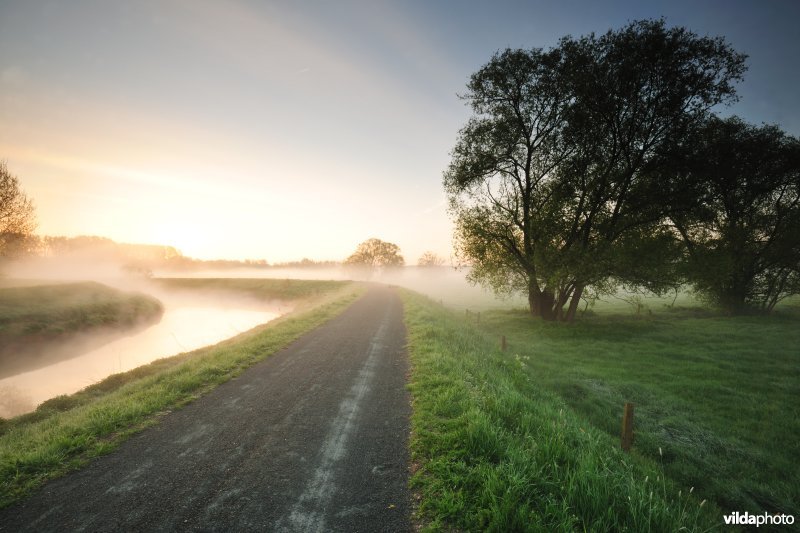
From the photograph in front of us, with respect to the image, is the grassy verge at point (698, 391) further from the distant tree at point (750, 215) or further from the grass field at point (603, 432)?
the distant tree at point (750, 215)

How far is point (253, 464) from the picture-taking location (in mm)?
5438

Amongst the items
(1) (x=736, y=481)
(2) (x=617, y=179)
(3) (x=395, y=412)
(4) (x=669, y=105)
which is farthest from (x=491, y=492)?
(4) (x=669, y=105)

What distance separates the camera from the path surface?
417 cm

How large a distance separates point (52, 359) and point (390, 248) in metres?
94.2

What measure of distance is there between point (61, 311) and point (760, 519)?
4037cm

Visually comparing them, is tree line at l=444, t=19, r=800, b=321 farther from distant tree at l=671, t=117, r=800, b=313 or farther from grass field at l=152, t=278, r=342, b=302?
grass field at l=152, t=278, r=342, b=302

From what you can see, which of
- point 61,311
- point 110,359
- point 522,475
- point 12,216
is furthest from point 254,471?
point 12,216

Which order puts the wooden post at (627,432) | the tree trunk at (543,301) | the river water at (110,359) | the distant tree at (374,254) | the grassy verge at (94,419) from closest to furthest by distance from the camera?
the grassy verge at (94,419)
the wooden post at (627,432)
the river water at (110,359)
the tree trunk at (543,301)
the distant tree at (374,254)

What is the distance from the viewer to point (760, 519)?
6191mm

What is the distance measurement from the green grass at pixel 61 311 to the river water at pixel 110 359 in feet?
9.37

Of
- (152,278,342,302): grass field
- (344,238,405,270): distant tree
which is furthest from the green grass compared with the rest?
(344,238,405,270): distant tree

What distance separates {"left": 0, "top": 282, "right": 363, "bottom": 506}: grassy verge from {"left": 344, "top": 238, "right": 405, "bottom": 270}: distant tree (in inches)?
3860

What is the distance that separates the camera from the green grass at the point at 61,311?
21859 millimetres

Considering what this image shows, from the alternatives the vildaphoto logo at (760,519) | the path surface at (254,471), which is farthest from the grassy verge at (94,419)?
the vildaphoto logo at (760,519)
